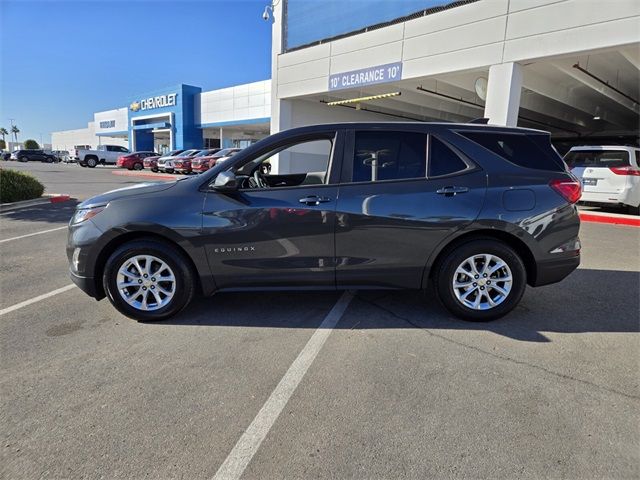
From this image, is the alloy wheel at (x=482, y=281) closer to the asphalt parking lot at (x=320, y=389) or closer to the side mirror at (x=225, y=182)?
the asphalt parking lot at (x=320, y=389)

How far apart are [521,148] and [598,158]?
328 inches

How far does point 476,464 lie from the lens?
2.15 metres

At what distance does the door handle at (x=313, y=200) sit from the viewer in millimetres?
3666

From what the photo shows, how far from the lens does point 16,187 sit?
1109cm

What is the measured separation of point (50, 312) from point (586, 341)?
498 centimetres

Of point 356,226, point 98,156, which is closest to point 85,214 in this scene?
point 356,226

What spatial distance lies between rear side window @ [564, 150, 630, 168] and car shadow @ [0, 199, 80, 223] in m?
12.5

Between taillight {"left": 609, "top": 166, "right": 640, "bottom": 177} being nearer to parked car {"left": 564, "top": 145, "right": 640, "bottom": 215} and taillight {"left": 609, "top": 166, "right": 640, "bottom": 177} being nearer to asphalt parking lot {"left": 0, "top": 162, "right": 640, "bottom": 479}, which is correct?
A: parked car {"left": 564, "top": 145, "right": 640, "bottom": 215}

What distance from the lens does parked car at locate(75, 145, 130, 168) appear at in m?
37.9

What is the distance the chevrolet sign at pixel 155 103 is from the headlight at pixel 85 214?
1625 inches

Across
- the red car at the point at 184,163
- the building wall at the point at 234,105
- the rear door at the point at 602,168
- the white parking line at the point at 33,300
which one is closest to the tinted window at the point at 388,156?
the white parking line at the point at 33,300

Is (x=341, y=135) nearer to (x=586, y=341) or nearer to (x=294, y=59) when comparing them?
(x=586, y=341)

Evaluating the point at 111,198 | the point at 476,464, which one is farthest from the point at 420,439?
the point at 111,198

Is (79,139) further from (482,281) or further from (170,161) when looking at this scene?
(482,281)
